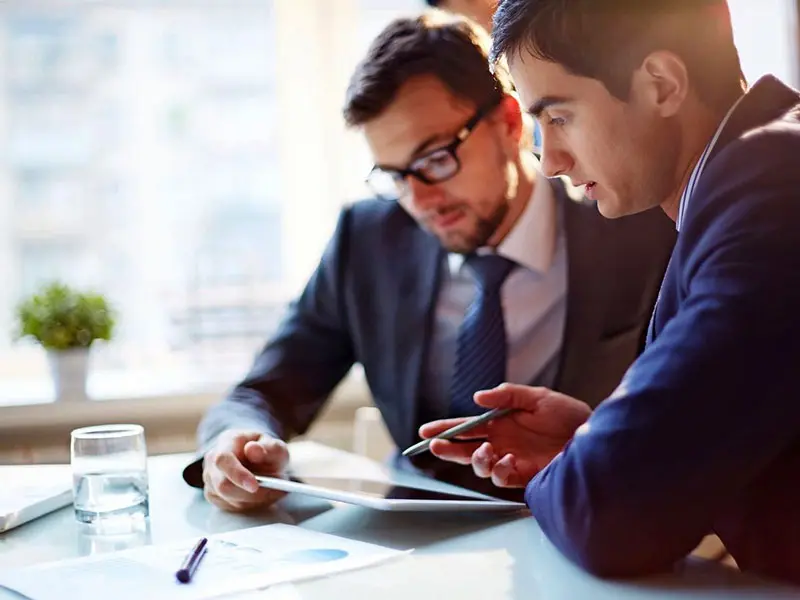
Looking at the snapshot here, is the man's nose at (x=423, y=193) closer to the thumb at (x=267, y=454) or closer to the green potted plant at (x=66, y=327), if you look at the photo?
the thumb at (x=267, y=454)

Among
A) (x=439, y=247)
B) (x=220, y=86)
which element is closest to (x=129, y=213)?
(x=220, y=86)

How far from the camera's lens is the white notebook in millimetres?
1175

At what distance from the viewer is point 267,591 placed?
861 millimetres

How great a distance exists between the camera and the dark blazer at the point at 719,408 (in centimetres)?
78

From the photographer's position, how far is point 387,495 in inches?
44.6

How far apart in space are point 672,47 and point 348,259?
0.94 m

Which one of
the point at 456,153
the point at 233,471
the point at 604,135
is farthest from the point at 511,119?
the point at 233,471

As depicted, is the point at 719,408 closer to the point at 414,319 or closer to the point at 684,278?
the point at 684,278

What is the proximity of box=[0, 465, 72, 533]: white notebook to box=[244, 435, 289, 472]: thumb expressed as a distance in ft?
0.84

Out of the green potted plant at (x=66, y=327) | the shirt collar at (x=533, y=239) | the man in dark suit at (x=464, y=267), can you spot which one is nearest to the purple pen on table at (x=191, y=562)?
the man in dark suit at (x=464, y=267)

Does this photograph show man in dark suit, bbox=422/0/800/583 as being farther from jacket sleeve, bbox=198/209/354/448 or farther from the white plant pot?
the white plant pot

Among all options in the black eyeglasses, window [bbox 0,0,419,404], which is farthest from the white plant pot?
the black eyeglasses

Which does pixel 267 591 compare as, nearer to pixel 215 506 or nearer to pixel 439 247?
pixel 215 506

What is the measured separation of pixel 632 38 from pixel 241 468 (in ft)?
2.21
